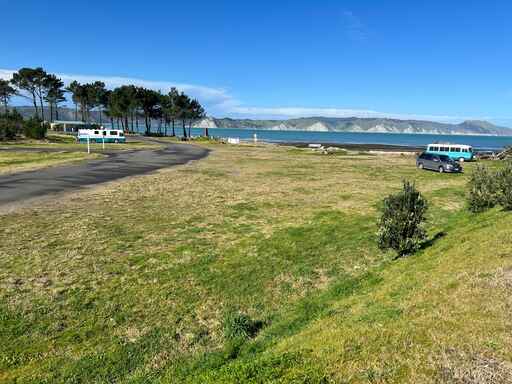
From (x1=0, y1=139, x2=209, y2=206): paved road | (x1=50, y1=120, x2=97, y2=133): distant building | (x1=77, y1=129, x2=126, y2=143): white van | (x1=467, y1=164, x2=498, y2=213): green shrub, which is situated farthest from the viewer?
(x1=50, y1=120, x2=97, y2=133): distant building

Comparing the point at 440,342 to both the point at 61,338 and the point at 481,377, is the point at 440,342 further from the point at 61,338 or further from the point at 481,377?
the point at 61,338

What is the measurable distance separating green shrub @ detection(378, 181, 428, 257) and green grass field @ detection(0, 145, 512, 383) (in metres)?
0.56

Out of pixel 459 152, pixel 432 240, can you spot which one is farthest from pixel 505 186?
pixel 459 152

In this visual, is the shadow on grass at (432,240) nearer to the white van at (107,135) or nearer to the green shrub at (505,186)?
the green shrub at (505,186)

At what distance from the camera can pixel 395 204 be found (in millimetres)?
11281

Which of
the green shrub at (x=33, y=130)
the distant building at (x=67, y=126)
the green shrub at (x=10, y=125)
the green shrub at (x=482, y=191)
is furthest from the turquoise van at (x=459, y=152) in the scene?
the distant building at (x=67, y=126)

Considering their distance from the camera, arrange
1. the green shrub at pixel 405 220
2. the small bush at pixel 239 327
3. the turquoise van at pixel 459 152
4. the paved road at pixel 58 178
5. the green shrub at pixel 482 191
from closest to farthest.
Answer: the small bush at pixel 239 327
the green shrub at pixel 405 220
the green shrub at pixel 482 191
the paved road at pixel 58 178
the turquoise van at pixel 459 152

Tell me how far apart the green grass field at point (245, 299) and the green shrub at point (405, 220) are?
559 millimetres

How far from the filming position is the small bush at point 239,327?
6.98 metres

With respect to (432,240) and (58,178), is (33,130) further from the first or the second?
(432,240)

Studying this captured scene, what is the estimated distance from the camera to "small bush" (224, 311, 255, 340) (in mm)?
6980

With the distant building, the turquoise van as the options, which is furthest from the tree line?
the turquoise van

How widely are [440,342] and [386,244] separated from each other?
7134 mm

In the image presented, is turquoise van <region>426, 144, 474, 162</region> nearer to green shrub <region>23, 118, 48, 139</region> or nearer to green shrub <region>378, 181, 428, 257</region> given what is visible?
green shrub <region>378, 181, 428, 257</region>
